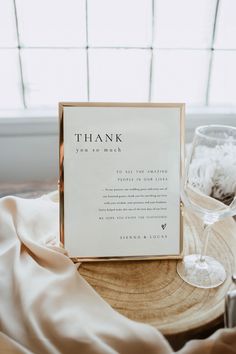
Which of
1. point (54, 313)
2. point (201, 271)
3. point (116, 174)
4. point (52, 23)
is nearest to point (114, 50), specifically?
point (52, 23)

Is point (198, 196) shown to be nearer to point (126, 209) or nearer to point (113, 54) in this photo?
point (126, 209)

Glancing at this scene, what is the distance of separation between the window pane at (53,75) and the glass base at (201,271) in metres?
0.82

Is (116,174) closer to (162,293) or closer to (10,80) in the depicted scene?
(162,293)

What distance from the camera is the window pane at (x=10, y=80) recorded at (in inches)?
51.7

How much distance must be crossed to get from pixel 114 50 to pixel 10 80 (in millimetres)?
362

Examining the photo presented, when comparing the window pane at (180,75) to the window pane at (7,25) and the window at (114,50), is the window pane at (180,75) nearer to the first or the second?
the window at (114,50)

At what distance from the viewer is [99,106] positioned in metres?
0.69

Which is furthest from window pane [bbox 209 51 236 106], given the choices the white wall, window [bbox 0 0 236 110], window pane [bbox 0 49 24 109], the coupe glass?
the coupe glass

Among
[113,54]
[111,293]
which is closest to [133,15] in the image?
[113,54]

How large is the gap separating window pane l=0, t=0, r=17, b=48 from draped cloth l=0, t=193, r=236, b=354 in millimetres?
761

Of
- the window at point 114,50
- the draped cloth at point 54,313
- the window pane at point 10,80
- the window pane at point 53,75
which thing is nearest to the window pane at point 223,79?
the window at point 114,50

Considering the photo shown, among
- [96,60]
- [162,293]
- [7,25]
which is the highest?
[7,25]

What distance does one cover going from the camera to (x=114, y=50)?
1.34 meters

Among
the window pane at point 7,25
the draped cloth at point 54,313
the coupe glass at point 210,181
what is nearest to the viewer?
the draped cloth at point 54,313
